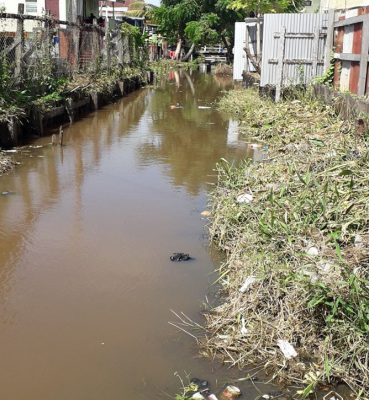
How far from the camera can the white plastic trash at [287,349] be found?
343cm

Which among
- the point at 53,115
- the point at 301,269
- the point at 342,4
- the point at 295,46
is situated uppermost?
the point at 342,4

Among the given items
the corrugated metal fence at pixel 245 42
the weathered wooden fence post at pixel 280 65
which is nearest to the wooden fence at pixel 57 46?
the corrugated metal fence at pixel 245 42

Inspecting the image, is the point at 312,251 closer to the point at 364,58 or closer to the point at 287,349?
the point at 287,349

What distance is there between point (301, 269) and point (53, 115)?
350 inches

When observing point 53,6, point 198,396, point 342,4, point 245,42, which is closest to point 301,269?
point 198,396

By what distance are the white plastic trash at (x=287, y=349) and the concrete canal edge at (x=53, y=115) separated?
23.4 feet

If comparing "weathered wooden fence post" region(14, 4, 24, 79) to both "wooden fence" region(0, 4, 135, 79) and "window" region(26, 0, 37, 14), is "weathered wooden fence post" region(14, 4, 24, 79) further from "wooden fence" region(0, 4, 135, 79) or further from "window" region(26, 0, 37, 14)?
"window" region(26, 0, 37, 14)

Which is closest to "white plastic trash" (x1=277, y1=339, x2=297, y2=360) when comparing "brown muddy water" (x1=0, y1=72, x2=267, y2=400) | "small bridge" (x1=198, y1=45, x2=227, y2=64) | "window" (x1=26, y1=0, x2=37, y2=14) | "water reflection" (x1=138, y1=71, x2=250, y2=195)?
"brown muddy water" (x1=0, y1=72, x2=267, y2=400)

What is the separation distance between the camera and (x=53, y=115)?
1151 centimetres

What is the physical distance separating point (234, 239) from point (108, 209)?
6.40 ft

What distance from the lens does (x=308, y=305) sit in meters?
3.46

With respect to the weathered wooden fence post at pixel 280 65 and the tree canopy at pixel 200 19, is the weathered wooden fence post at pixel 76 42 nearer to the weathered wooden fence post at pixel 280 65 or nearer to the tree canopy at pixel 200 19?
the weathered wooden fence post at pixel 280 65

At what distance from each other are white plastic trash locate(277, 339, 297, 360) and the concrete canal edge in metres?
7.13

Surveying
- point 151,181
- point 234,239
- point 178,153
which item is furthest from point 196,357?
point 178,153
